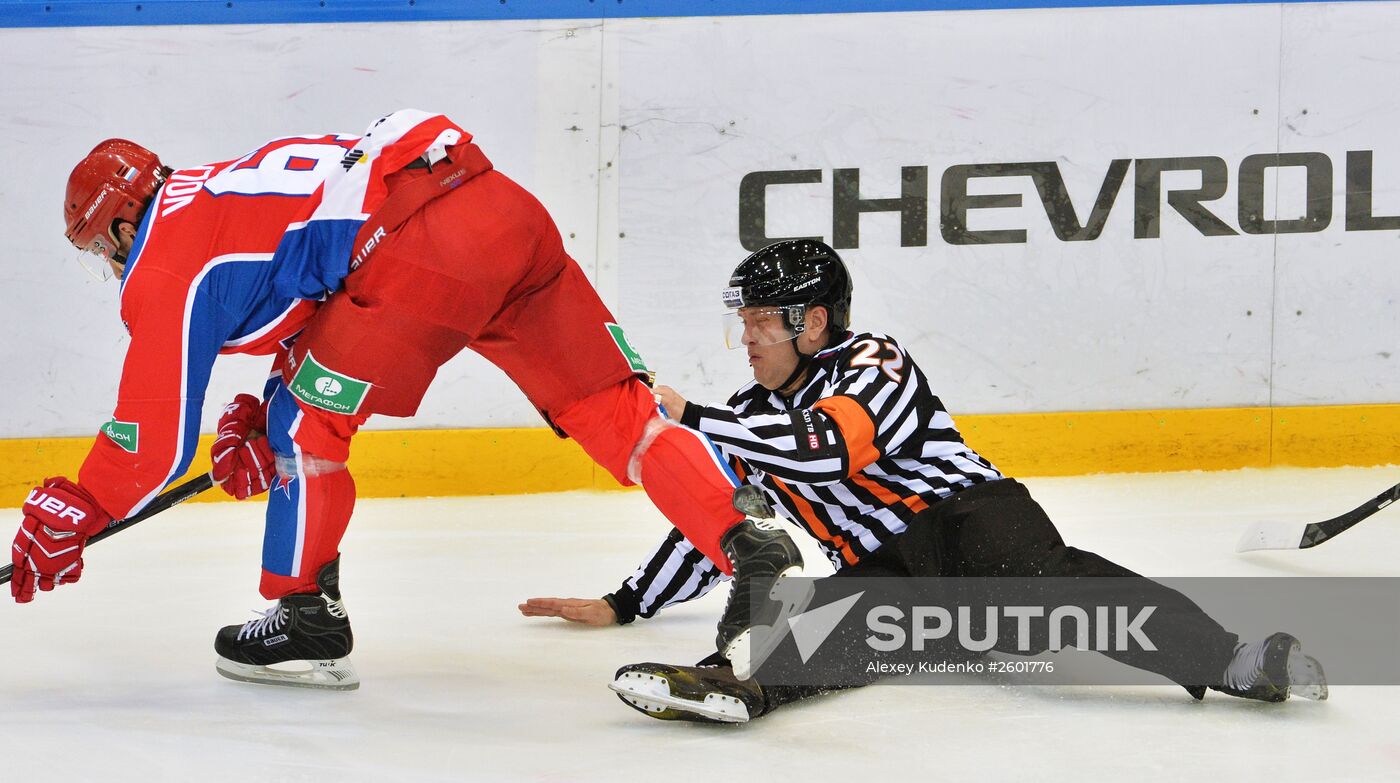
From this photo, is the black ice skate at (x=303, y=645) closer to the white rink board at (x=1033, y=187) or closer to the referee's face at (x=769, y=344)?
the referee's face at (x=769, y=344)

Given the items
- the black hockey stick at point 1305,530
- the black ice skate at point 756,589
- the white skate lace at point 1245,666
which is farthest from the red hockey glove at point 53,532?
the black hockey stick at point 1305,530

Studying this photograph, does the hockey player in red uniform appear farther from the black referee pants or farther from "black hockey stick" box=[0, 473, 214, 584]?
the black referee pants

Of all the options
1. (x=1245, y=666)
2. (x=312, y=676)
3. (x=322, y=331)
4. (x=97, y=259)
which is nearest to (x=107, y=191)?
(x=97, y=259)

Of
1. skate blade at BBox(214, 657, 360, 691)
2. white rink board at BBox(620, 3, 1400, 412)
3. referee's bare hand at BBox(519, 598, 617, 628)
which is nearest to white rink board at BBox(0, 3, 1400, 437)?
white rink board at BBox(620, 3, 1400, 412)

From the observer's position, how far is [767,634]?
5.47ft

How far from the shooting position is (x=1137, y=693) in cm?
195

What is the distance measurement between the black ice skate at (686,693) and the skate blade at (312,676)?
49 cm

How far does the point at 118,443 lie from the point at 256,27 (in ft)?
6.94

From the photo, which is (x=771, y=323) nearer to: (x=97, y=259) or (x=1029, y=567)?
(x=1029, y=567)

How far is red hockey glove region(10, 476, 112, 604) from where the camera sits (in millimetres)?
1827

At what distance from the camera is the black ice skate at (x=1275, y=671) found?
1773 millimetres

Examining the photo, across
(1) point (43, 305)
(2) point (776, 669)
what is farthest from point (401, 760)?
(1) point (43, 305)

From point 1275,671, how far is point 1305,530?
124 centimetres

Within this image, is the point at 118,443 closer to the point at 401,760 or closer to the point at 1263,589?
the point at 401,760
